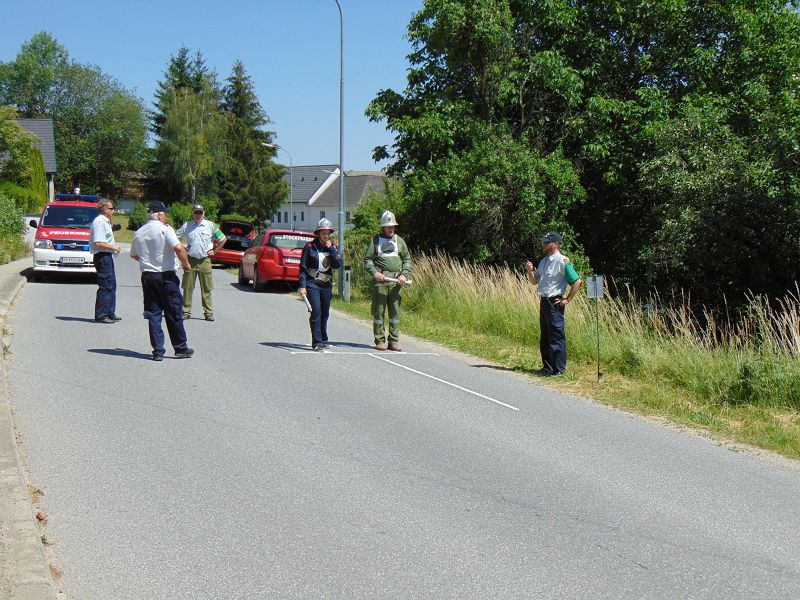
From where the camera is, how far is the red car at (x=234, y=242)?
3094 centimetres

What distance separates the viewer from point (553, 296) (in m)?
11.1

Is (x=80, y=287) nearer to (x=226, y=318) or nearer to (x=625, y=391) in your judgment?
(x=226, y=318)

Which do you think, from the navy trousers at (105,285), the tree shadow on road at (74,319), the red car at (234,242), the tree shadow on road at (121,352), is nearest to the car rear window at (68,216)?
the tree shadow on road at (74,319)

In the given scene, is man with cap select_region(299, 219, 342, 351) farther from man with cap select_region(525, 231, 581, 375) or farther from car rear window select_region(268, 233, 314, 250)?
car rear window select_region(268, 233, 314, 250)

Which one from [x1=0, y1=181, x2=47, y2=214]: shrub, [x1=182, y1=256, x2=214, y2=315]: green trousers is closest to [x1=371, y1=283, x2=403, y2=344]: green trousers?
[x1=182, y1=256, x2=214, y2=315]: green trousers

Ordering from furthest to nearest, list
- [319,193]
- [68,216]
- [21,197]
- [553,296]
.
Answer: [319,193] < [21,197] < [68,216] < [553,296]

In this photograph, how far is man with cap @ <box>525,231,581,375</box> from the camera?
11.1m

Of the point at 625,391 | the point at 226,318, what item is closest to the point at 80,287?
the point at 226,318

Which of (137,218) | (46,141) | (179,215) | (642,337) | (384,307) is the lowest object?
(642,337)

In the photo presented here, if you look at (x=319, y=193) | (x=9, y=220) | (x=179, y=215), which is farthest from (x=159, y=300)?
(x=319, y=193)

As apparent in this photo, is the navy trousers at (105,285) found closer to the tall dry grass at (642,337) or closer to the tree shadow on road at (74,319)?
the tree shadow on road at (74,319)

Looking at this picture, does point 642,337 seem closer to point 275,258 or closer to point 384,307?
point 384,307

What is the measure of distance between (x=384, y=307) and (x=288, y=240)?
10.6 m

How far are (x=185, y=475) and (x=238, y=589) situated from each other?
1999 mm
